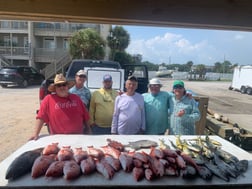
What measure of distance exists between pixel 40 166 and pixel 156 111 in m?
2.06

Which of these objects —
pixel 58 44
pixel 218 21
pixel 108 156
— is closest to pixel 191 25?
pixel 218 21

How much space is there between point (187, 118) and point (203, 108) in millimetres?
2202

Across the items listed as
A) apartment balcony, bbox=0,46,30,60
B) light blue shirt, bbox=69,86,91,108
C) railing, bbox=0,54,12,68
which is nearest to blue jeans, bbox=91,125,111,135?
light blue shirt, bbox=69,86,91,108

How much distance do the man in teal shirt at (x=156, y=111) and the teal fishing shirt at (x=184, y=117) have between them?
129 millimetres

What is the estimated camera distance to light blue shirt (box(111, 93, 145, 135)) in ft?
12.4

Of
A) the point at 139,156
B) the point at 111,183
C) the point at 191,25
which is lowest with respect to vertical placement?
the point at 111,183

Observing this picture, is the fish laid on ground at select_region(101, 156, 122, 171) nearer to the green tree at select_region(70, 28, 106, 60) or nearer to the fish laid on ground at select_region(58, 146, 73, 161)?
the fish laid on ground at select_region(58, 146, 73, 161)

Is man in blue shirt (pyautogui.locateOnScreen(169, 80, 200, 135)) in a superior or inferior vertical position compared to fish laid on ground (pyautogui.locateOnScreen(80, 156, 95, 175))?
superior

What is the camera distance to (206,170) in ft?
7.63

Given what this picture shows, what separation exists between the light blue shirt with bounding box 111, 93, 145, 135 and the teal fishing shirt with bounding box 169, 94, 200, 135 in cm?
45

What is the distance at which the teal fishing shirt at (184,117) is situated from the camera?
12.0 feet

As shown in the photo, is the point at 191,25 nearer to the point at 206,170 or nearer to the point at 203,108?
the point at 206,170

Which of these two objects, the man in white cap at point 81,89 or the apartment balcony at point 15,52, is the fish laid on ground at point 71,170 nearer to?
the man in white cap at point 81,89

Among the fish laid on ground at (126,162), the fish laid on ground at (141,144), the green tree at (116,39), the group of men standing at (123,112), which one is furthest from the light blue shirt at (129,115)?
the green tree at (116,39)
